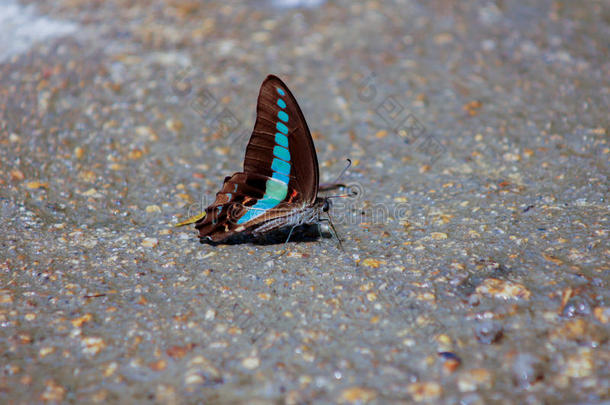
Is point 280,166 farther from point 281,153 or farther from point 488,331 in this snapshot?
point 488,331

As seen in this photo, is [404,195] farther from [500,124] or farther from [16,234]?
[16,234]

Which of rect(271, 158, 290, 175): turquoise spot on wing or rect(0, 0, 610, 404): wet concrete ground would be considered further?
rect(271, 158, 290, 175): turquoise spot on wing

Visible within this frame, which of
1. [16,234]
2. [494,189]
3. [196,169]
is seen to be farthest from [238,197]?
[494,189]

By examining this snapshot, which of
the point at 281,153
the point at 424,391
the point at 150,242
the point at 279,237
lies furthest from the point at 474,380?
the point at 150,242

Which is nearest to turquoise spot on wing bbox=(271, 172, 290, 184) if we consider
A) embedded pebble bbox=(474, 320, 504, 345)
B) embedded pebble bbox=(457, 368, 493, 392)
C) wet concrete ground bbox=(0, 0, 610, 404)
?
wet concrete ground bbox=(0, 0, 610, 404)

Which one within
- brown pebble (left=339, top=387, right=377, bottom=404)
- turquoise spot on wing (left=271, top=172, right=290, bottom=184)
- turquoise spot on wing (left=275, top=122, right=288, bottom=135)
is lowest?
brown pebble (left=339, top=387, right=377, bottom=404)

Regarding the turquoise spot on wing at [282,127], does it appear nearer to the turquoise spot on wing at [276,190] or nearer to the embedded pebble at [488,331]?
the turquoise spot on wing at [276,190]

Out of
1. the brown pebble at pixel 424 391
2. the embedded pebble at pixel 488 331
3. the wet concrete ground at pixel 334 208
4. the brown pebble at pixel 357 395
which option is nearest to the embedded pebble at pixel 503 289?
the wet concrete ground at pixel 334 208

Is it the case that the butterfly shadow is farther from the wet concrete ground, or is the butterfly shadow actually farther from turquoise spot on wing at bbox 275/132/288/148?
turquoise spot on wing at bbox 275/132/288/148
